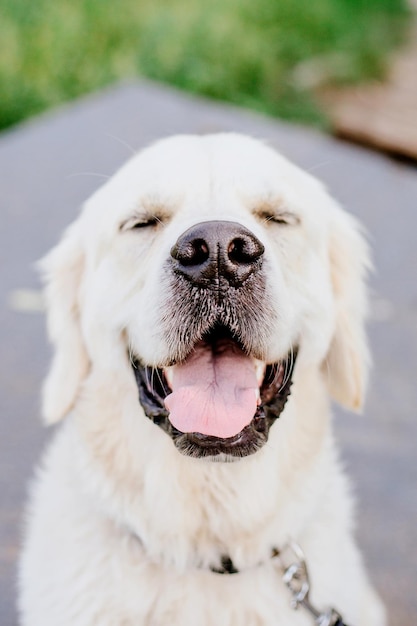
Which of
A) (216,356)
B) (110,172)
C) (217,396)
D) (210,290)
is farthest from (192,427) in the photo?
(110,172)

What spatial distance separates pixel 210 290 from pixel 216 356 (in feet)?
0.78

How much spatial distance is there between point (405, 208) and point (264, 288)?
10.4 ft

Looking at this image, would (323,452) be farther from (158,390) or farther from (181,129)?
(181,129)

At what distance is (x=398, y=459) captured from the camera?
304cm

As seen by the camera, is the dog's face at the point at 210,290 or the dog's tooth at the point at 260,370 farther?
the dog's tooth at the point at 260,370

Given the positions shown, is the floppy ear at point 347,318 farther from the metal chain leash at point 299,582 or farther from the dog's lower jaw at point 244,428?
the metal chain leash at point 299,582

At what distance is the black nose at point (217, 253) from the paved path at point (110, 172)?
2.74ft

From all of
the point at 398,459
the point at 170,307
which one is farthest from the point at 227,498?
the point at 398,459

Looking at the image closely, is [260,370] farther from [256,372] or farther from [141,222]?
[141,222]

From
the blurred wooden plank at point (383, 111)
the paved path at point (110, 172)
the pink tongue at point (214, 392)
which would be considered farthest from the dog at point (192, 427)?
the blurred wooden plank at point (383, 111)

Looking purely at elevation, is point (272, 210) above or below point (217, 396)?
above

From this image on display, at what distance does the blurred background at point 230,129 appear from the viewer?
2.98 metres

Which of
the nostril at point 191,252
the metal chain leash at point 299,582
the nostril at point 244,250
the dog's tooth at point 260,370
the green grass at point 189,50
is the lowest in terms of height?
the metal chain leash at point 299,582

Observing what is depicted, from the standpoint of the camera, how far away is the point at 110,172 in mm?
4465
